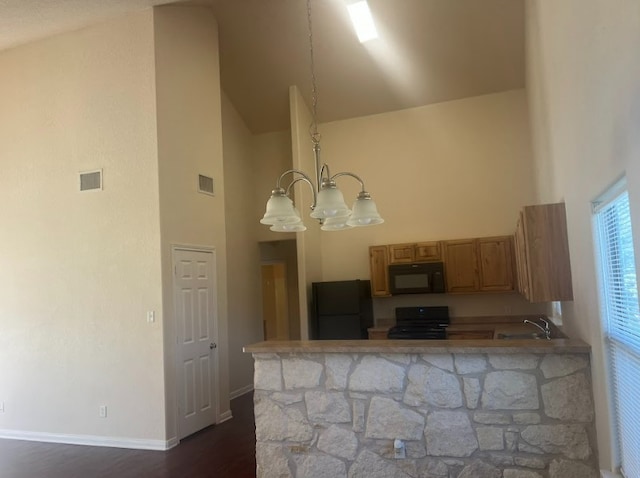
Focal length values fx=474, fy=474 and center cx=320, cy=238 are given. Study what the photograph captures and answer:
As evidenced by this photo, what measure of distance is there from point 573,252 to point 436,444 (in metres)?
1.49

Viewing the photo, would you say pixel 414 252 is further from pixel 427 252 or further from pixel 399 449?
pixel 399 449

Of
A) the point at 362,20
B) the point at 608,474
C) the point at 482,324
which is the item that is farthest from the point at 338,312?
the point at 608,474

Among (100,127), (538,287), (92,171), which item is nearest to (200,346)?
(92,171)

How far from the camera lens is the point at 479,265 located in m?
6.16

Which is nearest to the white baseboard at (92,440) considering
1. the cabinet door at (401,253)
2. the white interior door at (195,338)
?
the white interior door at (195,338)

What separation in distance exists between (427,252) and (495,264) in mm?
874

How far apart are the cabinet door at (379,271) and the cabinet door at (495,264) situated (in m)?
1.24

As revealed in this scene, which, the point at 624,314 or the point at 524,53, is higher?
the point at 524,53

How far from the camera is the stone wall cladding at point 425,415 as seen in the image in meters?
2.72

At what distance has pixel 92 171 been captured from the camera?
4.99m

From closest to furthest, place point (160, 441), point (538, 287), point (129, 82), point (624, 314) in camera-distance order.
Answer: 1. point (624, 314)
2. point (538, 287)
3. point (160, 441)
4. point (129, 82)

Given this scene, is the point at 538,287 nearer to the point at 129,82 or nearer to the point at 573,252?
the point at 573,252

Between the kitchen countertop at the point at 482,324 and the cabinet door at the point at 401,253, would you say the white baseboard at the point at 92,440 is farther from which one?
the cabinet door at the point at 401,253

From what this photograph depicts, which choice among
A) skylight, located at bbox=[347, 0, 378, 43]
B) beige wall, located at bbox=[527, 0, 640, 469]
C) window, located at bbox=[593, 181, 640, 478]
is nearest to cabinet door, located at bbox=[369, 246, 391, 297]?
skylight, located at bbox=[347, 0, 378, 43]
